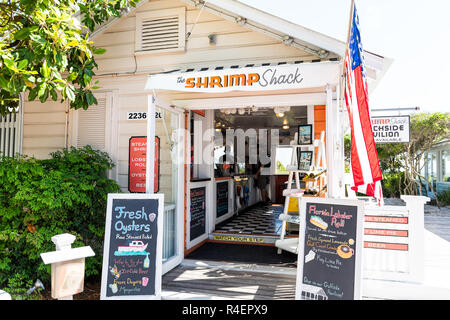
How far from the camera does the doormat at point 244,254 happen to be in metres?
4.17

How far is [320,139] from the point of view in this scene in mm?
4469

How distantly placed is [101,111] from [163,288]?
2.82 m

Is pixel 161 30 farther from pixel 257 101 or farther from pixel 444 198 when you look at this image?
pixel 444 198

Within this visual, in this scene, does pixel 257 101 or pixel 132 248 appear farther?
pixel 257 101

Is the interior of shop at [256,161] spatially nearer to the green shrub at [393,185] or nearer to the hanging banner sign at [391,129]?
the hanging banner sign at [391,129]

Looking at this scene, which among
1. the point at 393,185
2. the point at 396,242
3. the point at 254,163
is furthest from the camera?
the point at 393,185

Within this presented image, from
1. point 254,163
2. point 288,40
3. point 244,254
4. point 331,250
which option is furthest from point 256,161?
point 331,250

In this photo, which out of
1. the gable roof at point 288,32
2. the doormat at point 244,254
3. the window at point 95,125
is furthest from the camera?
the window at point 95,125

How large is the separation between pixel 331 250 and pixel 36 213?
10.3ft

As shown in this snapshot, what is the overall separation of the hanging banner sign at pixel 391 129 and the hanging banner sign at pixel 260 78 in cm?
335

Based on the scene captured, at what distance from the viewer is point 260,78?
3121 millimetres

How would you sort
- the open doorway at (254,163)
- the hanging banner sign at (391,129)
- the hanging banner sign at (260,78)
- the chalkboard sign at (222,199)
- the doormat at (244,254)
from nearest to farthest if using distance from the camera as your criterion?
the hanging banner sign at (260,78) < the doormat at (244,254) < the hanging banner sign at (391,129) < the open doorway at (254,163) < the chalkboard sign at (222,199)

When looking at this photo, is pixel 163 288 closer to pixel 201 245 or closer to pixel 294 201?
pixel 201 245

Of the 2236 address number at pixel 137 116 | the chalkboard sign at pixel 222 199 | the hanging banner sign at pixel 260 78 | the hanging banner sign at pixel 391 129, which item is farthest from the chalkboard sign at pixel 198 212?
the hanging banner sign at pixel 391 129
